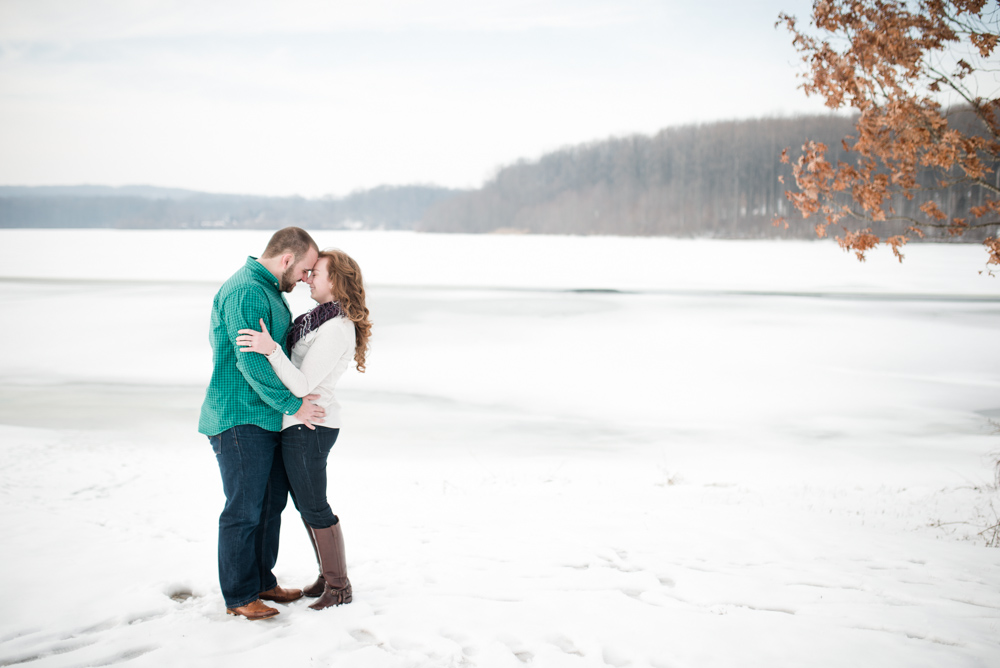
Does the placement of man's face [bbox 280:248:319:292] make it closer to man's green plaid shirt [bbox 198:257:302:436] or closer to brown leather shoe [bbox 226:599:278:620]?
man's green plaid shirt [bbox 198:257:302:436]

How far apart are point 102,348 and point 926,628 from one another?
58.7 feet

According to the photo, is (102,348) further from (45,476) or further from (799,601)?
(799,601)

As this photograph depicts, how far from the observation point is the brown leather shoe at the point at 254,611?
360cm

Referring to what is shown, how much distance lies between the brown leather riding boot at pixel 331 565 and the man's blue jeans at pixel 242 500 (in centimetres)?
34

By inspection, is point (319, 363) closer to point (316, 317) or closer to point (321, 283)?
point (316, 317)

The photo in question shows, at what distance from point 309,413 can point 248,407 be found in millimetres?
319

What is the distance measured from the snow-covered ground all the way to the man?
1.14ft

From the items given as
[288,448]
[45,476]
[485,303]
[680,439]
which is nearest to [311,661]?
[288,448]

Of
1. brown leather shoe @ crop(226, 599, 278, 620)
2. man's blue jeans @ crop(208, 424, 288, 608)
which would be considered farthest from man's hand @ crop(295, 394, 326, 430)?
brown leather shoe @ crop(226, 599, 278, 620)

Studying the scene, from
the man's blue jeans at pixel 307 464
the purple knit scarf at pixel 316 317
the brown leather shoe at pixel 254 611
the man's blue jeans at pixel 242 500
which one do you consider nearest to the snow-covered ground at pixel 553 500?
the brown leather shoe at pixel 254 611

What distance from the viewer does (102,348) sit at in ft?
54.6

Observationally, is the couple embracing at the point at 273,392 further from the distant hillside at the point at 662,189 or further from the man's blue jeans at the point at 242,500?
the distant hillside at the point at 662,189

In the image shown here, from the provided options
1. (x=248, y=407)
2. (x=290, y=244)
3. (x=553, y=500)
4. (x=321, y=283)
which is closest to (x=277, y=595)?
(x=248, y=407)

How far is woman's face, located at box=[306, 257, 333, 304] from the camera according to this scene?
3.59m
